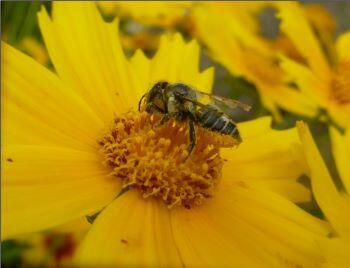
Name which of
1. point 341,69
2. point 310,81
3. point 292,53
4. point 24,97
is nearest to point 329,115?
point 310,81

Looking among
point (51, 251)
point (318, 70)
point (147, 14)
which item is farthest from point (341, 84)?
point (51, 251)

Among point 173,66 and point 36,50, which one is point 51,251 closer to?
point 36,50

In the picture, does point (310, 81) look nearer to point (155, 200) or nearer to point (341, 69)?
point (341, 69)

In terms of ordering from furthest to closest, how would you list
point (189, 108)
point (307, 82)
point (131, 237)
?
point (307, 82) → point (189, 108) → point (131, 237)

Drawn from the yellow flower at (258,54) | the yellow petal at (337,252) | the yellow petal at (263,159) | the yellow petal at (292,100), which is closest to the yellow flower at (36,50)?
the yellow flower at (258,54)

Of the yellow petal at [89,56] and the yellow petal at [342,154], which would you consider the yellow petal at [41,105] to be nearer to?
the yellow petal at [89,56]

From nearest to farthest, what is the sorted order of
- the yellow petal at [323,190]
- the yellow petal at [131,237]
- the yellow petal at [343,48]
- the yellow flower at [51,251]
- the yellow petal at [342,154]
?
the yellow petal at [131,237] → the yellow petal at [323,190] → the yellow petal at [342,154] → the yellow flower at [51,251] → the yellow petal at [343,48]

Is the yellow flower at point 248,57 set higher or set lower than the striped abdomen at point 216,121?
higher

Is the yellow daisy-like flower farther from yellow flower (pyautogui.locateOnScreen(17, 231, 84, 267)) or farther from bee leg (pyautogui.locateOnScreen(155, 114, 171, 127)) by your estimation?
yellow flower (pyautogui.locateOnScreen(17, 231, 84, 267))
